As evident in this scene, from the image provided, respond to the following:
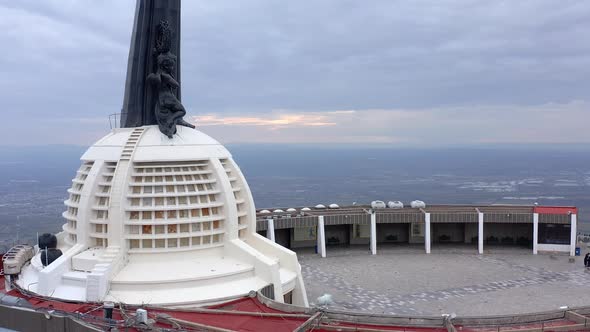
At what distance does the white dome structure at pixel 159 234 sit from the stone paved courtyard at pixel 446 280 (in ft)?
23.9

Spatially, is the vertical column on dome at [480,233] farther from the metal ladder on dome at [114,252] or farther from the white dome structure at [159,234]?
the metal ladder on dome at [114,252]

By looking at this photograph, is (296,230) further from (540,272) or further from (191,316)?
(191,316)

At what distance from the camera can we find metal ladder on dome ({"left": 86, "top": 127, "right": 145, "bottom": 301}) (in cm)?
2159

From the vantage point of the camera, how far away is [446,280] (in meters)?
34.5

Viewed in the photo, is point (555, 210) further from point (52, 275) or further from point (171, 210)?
point (52, 275)

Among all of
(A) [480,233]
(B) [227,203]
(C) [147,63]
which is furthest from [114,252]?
(A) [480,233]

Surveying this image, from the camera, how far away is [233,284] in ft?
76.7

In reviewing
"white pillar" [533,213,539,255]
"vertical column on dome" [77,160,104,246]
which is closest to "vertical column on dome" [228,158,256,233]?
"vertical column on dome" [77,160,104,246]

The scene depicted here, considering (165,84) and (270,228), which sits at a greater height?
(165,84)

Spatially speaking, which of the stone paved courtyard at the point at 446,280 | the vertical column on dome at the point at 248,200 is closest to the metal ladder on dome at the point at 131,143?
the vertical column on dome at the point at 248,200

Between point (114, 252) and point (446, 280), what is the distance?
22.4 metres

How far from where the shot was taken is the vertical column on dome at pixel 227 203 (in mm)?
26500

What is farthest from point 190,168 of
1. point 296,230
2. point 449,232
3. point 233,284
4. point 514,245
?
point 514,245

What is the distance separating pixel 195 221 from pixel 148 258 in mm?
2922
